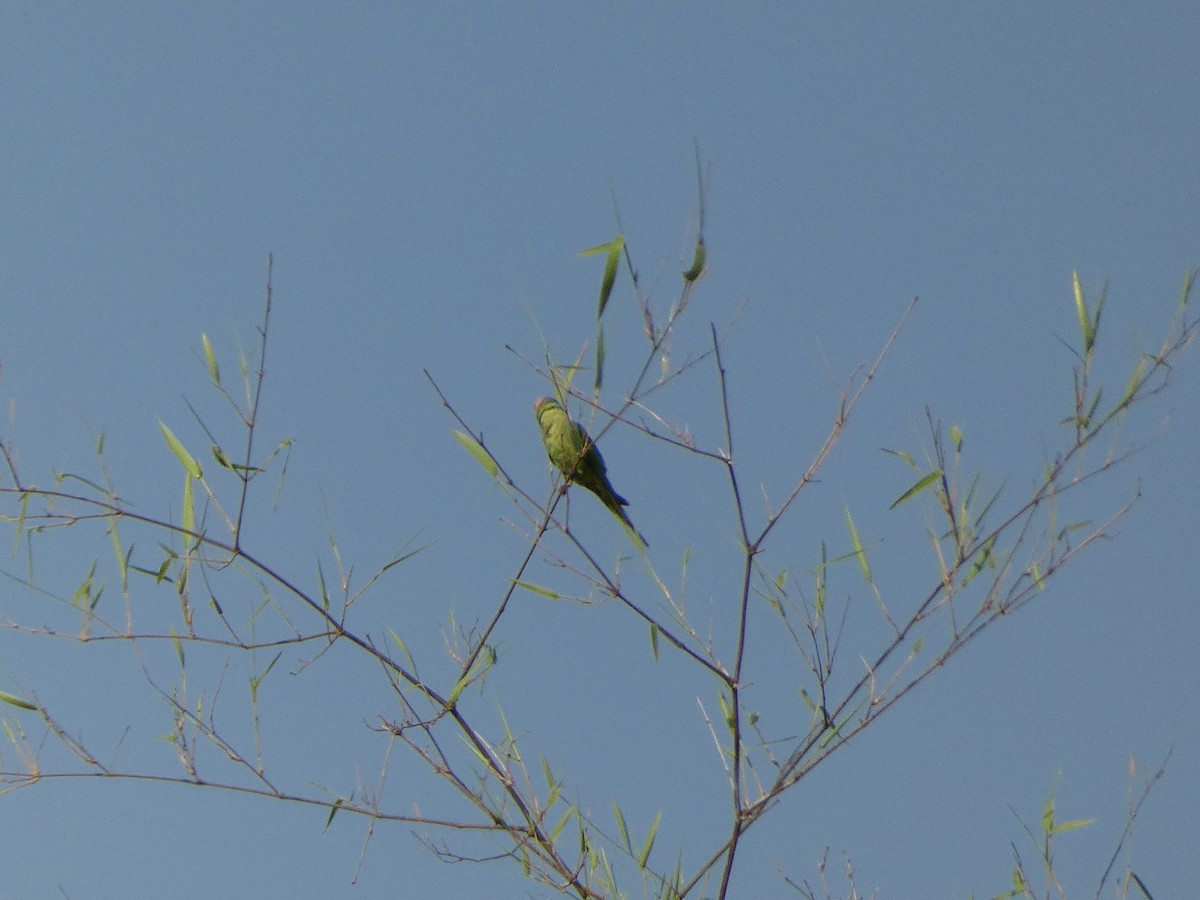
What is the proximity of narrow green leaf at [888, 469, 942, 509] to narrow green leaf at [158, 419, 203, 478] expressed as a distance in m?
1.39

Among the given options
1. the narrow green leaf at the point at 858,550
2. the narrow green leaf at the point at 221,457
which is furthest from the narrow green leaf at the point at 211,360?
the narrow green leaf at the point at 858,550

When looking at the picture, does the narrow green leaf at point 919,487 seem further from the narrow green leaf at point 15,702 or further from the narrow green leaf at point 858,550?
the narrow green leaf at point 15,702

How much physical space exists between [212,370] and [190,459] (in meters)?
0.19

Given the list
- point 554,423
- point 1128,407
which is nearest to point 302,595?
point 1128,407

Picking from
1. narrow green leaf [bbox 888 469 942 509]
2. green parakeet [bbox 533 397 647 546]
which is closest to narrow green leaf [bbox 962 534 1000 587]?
→ narrow green leaf [bbox 888 469 942 509]

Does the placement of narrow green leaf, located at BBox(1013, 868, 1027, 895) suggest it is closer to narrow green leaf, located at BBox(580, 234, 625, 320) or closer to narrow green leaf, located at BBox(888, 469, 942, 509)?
narrow green leaf, located at BBox(888, 469, 942, 509)

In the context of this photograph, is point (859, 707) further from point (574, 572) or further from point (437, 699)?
point (437, 699)

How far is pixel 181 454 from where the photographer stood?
2461 mm

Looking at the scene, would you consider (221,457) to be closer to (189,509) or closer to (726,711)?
(189,509)

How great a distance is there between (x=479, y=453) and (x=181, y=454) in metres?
0.61

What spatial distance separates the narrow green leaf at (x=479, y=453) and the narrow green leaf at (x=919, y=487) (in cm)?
81

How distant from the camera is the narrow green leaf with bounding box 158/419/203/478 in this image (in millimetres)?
2416

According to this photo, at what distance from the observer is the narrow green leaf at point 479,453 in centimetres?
249

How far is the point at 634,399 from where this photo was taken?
2.23 meters
